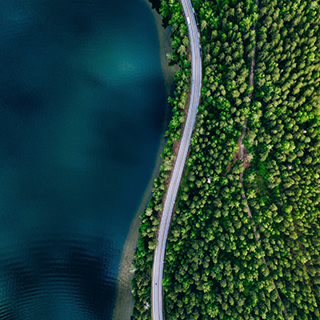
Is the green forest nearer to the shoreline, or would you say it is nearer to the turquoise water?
the shoreline

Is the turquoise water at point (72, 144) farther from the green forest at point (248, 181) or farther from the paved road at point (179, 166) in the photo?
the green forest at point (248, 181)

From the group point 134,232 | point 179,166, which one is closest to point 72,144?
point 134,232

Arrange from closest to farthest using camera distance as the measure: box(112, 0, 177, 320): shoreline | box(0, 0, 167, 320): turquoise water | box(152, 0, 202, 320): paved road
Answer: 1. box(152, 0, 202, 320): paved road
2. box(0, 0, 167, 320): turquoise water
3. box(112, 0, 177, 320): shoreline

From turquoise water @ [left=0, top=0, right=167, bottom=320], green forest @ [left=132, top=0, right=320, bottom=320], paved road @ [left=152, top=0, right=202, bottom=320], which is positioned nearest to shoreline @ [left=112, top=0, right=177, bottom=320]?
turquoise water @ [left=0, top=0, right=167, bottom=320]

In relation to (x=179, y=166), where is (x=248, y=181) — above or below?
below

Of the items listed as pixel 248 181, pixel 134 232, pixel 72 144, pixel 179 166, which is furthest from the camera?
pixel 72 144

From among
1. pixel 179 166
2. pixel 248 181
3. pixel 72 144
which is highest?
pixel 72 144

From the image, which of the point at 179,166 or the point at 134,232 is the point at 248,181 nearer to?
the point at 179,166
